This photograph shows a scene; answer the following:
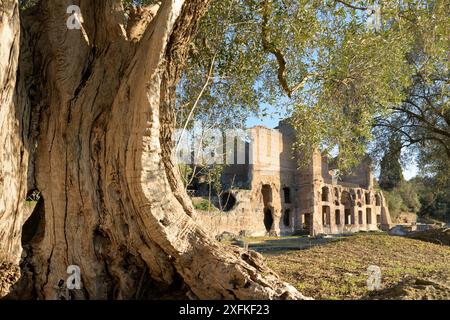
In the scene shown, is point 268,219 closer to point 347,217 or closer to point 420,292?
point 347,217

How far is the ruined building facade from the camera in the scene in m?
30.2

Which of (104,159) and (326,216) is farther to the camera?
(326,216)

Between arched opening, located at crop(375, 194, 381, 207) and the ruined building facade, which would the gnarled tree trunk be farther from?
arched opening, located at crop(375, 194, 381, 207)

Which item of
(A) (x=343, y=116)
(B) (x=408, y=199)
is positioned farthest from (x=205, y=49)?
(B) (x=408, y=199)

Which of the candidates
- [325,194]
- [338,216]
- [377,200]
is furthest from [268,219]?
[377,200]

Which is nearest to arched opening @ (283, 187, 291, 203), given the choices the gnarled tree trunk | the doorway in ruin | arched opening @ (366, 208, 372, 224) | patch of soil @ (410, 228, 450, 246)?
the doorway in ruin

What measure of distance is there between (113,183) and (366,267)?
6.59 meters

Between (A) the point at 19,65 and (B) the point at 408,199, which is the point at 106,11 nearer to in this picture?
(A) the point at 19,65

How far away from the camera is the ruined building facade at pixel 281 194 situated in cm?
3020

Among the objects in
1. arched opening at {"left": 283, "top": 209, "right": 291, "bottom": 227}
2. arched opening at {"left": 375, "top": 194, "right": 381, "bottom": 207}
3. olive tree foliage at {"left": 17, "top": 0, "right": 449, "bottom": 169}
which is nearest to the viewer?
olive tree foliage at {"left": 17, "top": 0, "right": 449, "bottom": 169}

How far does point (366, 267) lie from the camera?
884 cm

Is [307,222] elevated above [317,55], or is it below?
below

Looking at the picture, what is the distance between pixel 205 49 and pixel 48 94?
173 inches

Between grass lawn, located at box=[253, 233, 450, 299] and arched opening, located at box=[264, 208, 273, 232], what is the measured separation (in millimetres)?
19322
